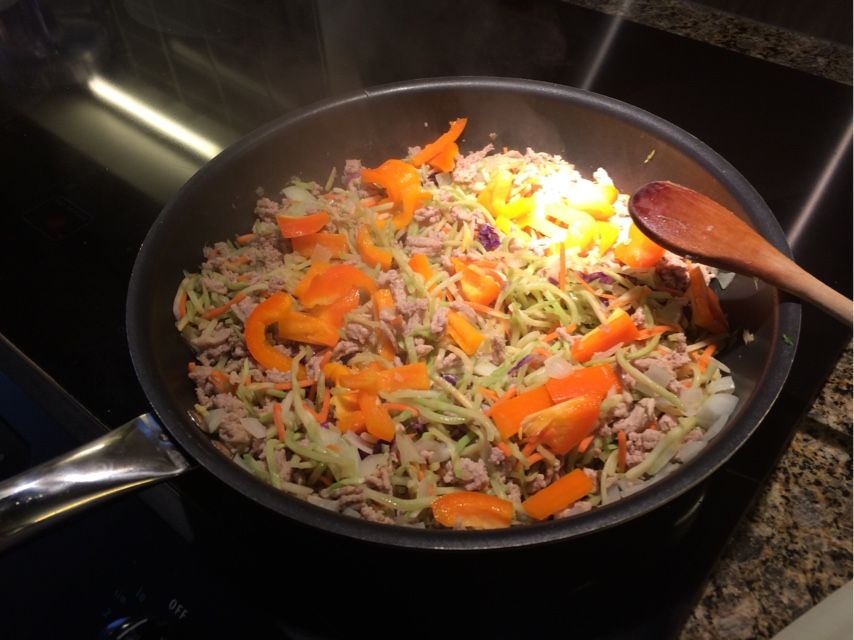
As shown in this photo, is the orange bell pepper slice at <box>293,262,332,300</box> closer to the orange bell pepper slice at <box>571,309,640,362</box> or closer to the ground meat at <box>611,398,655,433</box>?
the orange bell pepper slice at <box>571,309,640,362</box>

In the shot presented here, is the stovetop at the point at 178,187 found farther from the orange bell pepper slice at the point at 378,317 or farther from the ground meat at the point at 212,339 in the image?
the orange bell pepper slice at the point at 378,317

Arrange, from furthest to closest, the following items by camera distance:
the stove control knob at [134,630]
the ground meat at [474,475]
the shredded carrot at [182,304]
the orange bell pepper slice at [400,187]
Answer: the orange bell pepper slice at [400,187], the shredded carrot at [182,304], the ground meat at [474,475], the stove control knob at [134,630]

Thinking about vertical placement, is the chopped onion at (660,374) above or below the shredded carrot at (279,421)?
above

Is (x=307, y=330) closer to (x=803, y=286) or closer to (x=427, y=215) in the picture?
(x=427, y=215)

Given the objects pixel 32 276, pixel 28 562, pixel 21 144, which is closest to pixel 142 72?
pixel 21 144

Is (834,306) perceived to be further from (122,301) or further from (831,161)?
(122,301)

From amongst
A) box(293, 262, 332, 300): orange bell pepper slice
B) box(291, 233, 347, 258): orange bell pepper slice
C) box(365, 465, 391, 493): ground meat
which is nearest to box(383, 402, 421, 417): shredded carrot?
box(365, 465, 391, 493): ground meat

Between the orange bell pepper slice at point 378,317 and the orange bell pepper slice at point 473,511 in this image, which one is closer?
the orange bell pepper slice at point 473,511

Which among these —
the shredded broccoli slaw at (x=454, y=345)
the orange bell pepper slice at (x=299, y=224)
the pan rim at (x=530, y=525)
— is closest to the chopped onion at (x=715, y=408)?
the shredded broccoli slaw at (x=454, y=345)

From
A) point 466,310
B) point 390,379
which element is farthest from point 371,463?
point 466,310
